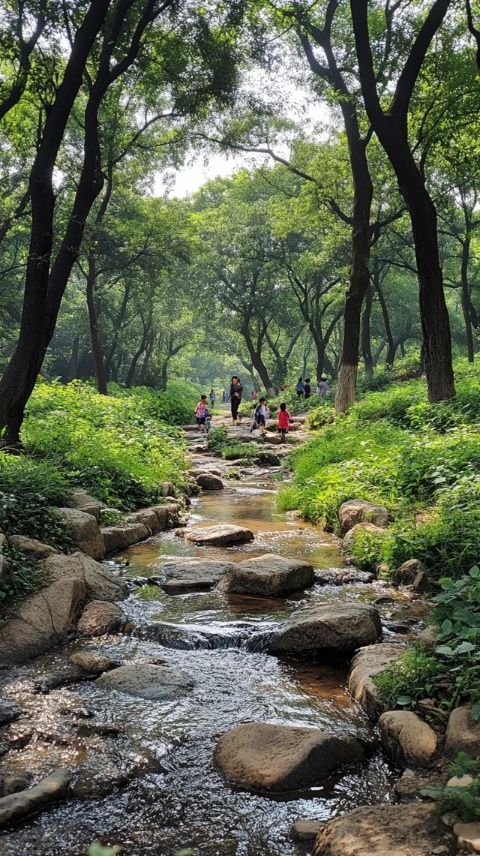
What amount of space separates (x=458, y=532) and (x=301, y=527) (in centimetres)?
393

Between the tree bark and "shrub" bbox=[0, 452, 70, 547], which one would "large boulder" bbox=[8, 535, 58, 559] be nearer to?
"shrub" bbox=[0, 452, 70, 547]

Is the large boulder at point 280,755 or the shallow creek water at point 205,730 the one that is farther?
the large boulder at point 280,755

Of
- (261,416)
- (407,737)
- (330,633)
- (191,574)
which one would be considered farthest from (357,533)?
(261,416)

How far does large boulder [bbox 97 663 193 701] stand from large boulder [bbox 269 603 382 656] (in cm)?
97

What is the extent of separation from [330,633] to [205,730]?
61.4 inches

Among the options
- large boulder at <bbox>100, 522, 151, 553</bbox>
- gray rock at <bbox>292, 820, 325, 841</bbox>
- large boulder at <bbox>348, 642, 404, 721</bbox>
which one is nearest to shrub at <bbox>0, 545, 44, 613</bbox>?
large boulder at <bbox>100, 522, 151, 553</bbox>

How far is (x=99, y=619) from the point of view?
19.5 ft

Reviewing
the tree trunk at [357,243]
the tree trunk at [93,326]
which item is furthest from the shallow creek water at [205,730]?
the tree trunk at [93,326]

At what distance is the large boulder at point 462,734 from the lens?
3531mm

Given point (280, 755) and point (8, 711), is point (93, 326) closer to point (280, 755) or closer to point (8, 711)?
point (8, 711)

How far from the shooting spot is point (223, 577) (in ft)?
24.3

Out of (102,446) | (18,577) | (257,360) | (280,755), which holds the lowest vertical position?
(280,755)

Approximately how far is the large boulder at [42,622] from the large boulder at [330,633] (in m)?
1.88

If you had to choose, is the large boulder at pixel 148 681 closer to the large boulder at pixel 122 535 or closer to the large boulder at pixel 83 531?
the large boulder at pixel 83 531
